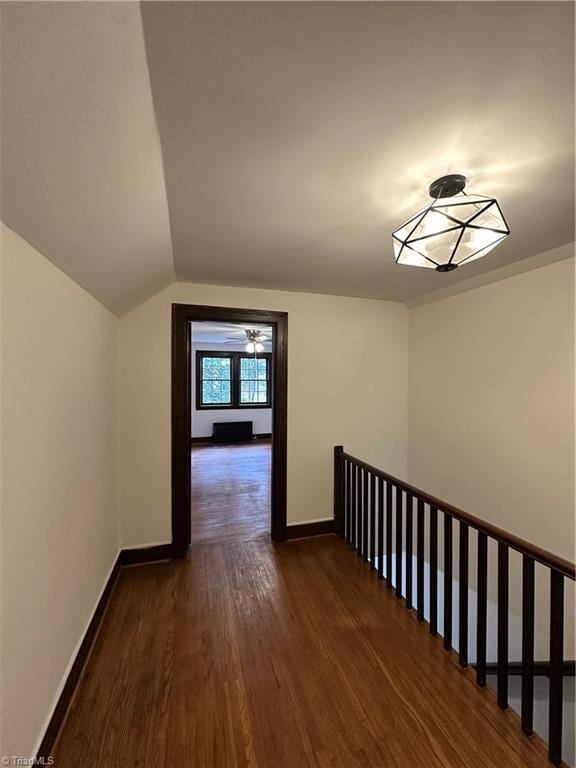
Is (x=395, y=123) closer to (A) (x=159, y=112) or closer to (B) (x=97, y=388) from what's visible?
(A) (x=159, y=112)

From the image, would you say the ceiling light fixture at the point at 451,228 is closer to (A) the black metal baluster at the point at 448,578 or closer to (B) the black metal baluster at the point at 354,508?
(A) the black metal baluster at the point at 448,578

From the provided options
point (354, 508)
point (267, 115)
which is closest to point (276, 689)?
point (354, 508)

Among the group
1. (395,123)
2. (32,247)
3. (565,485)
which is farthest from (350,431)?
(32,247)

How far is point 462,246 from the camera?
138cm

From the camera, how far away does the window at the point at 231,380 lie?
7438mm

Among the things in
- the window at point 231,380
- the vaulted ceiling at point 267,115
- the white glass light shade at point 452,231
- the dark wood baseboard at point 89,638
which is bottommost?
the dark wood baseboard at point 89,638

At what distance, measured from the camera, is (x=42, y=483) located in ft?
4.09

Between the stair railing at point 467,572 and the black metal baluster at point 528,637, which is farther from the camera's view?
the black metal baluster at point 528,637

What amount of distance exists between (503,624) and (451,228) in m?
1.86

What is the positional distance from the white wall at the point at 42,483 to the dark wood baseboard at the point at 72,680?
0.19 feet

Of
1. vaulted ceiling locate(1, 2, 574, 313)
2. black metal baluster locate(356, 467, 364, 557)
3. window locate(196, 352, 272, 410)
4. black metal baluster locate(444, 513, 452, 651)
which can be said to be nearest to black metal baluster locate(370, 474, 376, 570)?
black metal baluster locate(356, 467, 364, 557)

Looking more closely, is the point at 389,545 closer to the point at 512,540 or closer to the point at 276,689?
the point at 512,540

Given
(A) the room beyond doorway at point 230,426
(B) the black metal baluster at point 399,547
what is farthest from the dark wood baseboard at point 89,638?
(B) the black metal baluster at point 399,547

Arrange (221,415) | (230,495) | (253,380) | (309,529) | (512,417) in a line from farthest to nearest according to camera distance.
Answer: (253,380)
(221,415)
(230,495)
(309,529)
(512,417)
